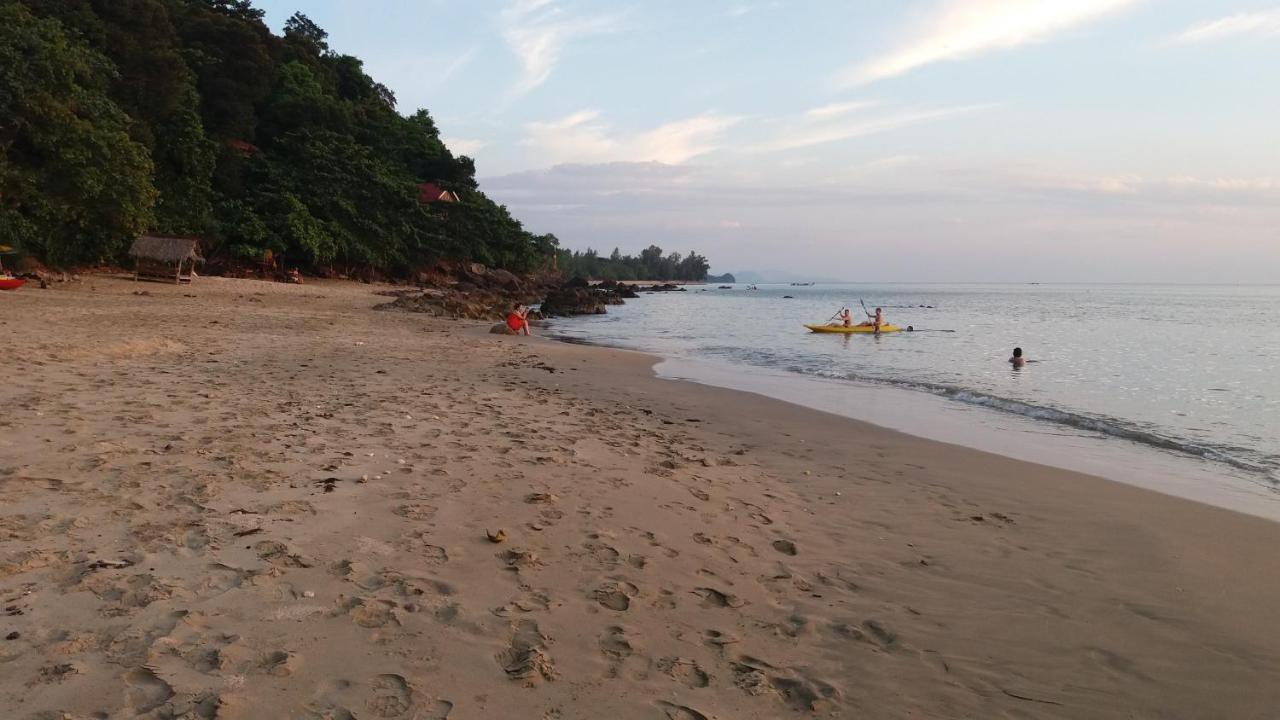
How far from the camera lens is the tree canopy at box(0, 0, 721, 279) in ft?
71.9

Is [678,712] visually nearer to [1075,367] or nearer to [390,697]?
[390,697]

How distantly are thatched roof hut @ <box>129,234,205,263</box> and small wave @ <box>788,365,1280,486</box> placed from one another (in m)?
25.8

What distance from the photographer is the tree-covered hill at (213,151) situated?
21.9m

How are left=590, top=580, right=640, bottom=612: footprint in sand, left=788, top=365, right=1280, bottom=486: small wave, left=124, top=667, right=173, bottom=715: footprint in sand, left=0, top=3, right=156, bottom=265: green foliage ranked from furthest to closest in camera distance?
left=0, top=3, right=156, bottom=265: green foliage < left=788, top=365, right=1280, bottom=486: small wave < left=590, top=580, right=640, bottom=612: footprint in sand < left=124, top=667, right=173, bottom=715: footprint in sand

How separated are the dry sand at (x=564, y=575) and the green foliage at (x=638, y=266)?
134688mm

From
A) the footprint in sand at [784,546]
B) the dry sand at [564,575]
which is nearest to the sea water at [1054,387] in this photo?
the dry sand at [564,575]

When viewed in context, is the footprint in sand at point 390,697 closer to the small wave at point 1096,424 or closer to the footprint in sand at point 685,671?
the footprint in sand at point 685,671

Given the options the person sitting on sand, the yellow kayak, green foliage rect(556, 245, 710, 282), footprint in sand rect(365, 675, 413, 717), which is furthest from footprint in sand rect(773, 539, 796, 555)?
green foliage rect(556, 245, 710, 282)

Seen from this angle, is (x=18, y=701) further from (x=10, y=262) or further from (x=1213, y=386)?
(x=10, y=262)

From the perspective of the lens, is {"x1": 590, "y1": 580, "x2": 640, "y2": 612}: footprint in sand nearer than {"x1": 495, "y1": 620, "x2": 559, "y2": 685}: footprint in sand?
No

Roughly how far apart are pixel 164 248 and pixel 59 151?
6.85 metres

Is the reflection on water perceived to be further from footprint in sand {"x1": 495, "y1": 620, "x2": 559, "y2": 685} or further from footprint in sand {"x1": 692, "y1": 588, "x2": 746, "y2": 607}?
footprint in sand {"x1": 495, "y1": 620, "x2": 559, "y2": 685}

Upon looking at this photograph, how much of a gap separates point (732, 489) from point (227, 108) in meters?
45.1

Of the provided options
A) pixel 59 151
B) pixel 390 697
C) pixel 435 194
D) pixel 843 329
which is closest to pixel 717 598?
pixel 390 697
